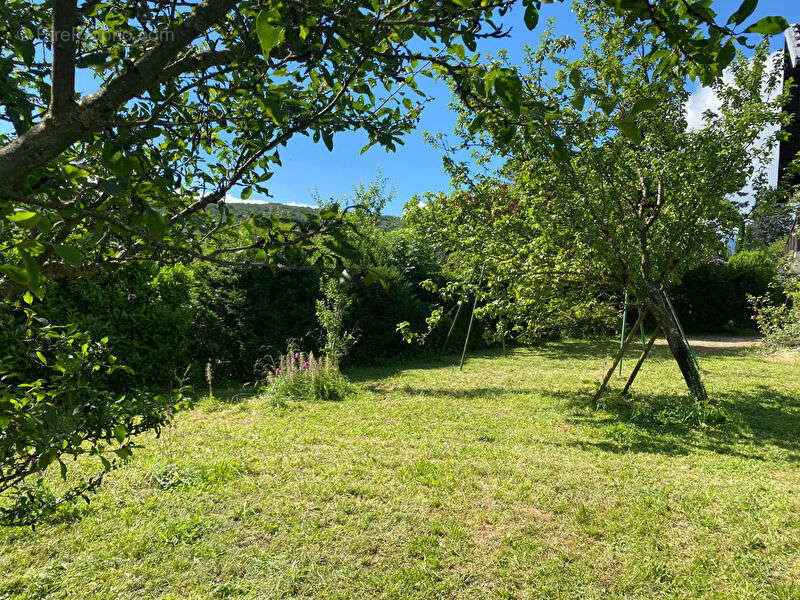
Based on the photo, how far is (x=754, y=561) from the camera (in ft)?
9.57

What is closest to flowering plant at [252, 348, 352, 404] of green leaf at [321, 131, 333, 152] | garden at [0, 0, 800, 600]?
garden at [0, 0, 800, 600]

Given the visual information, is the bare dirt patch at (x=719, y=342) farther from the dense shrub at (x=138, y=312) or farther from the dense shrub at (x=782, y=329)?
the dense shrub at (x=138, y=312)

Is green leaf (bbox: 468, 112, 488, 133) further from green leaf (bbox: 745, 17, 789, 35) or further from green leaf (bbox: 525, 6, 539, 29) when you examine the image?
green leaf (bbox: 745, 17, 789, 35)

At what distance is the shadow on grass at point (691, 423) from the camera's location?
16.3ft

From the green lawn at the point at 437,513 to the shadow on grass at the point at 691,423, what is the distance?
0.11ft

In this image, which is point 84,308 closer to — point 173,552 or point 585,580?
point 173,552

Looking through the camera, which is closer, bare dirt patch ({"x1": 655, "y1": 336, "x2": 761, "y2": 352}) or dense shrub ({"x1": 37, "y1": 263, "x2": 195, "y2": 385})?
dense shrub ({"x1": 37, "y1": 263, "x2": 195, "y2": 385})

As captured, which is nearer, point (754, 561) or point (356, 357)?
point (754, 561)

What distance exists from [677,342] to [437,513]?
4.62m

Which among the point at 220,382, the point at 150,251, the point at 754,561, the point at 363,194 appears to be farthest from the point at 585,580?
the point at 363,194

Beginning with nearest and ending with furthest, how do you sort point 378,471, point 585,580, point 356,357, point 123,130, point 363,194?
point 123,130, point 585,580, point 378,471, point 356,357, point 363,194

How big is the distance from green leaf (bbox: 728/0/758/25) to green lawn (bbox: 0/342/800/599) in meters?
2.82

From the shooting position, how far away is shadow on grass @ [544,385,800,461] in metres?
4.98

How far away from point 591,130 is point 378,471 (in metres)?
4.73
